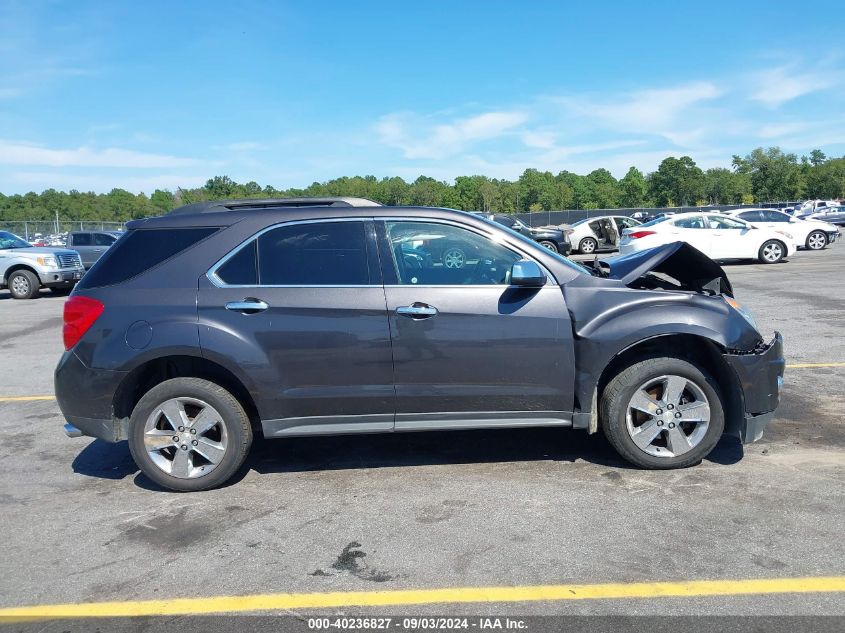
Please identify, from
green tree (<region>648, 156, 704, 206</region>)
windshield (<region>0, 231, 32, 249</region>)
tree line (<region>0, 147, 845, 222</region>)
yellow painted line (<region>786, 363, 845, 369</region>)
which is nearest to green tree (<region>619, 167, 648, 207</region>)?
tree line (<region>0, 147, 845, 222</region>)

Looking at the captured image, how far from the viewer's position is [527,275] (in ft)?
14.3

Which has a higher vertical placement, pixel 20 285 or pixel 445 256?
pixel 445 256

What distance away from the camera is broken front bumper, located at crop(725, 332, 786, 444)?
4457 mm

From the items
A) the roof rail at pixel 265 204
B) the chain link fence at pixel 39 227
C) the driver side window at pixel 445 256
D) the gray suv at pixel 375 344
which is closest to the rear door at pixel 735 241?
the gray suv at pixel 375 344

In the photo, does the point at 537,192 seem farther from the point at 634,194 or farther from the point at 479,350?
the point at 479,350

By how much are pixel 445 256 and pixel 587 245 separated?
76.9 ft

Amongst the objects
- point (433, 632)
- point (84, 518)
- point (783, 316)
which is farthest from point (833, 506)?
point (783, 316)

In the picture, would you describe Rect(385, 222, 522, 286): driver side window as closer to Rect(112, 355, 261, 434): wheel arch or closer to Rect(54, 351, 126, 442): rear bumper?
Rect(112, 355, 261, 434): wheel arch

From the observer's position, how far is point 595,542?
364 centimetres

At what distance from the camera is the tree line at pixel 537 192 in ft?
283

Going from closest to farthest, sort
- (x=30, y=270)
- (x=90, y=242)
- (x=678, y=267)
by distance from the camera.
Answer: (x=678, y=267) → (x=30, y=270) → (x=90, y=242)

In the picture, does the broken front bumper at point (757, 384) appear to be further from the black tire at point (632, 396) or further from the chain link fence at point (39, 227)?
the chain link fence at point (39, 227)

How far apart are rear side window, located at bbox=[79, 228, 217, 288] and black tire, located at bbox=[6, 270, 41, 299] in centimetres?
1489

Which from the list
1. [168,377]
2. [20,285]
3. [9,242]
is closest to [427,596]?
[168,377]
